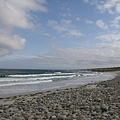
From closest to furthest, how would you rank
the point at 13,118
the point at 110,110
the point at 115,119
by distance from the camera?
1. the point at 115,119
2. the point at 13,118
3. the point at 110,110

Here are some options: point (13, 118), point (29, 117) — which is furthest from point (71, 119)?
point (13, 118)

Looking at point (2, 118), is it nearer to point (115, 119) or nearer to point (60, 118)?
point (60, 118)

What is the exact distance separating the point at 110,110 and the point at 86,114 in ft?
3.55

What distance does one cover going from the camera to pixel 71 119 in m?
7.02

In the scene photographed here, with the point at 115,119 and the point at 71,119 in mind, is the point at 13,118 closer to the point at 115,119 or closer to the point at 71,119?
the point at 71,119

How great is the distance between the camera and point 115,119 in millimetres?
6867

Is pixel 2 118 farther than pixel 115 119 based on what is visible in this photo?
Yes

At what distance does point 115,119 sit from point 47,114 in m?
2.31

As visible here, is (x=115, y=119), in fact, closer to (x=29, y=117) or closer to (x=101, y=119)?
(x=101, y=119)

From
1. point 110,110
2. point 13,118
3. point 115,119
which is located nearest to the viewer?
point 115,119

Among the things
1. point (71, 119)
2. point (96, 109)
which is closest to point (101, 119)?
point (71, 119)

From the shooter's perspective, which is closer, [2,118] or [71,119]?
[71,119]

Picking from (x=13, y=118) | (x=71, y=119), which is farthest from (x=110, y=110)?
(x=13, y=118)

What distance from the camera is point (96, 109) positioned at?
27.9ft
